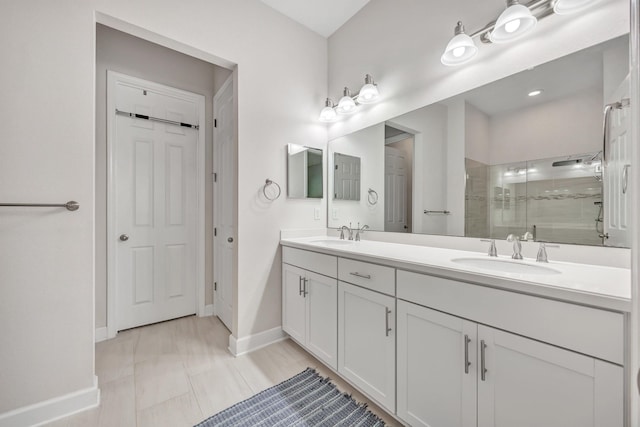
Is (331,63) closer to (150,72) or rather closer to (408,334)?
(150,72)

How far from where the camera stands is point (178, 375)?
1.80 metres

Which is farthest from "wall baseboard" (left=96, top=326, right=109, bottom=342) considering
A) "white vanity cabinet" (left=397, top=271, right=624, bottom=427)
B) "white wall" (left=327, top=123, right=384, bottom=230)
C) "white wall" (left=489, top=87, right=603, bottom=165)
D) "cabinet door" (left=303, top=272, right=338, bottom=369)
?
"white wall" (left=489, top=87, right=603, bottom=165)

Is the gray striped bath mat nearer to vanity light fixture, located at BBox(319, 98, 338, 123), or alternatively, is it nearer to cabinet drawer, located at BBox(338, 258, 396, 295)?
cabinet drawer, located at BBox(338, 258, 396, 295)

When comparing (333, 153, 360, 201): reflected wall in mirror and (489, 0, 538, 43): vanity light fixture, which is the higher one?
(489, 0, 538, 43): vanity light fixture

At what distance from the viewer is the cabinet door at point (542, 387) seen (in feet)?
2.57

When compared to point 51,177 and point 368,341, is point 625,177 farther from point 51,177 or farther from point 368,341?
point 51,177

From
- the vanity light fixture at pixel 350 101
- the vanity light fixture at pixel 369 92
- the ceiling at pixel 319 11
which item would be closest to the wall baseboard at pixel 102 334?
the vanity light fixture at pixel 350 101

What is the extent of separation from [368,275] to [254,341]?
1235 mm

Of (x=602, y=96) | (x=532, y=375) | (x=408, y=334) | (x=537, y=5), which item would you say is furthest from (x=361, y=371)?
(x=537, y=5)

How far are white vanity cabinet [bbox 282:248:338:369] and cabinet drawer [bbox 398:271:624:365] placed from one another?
670mm

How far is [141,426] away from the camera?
1.37 meters

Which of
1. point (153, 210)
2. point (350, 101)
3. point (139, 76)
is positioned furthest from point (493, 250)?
point (139, 76)

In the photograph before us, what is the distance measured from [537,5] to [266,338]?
265 centimetres

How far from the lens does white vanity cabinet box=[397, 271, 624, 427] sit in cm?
80
